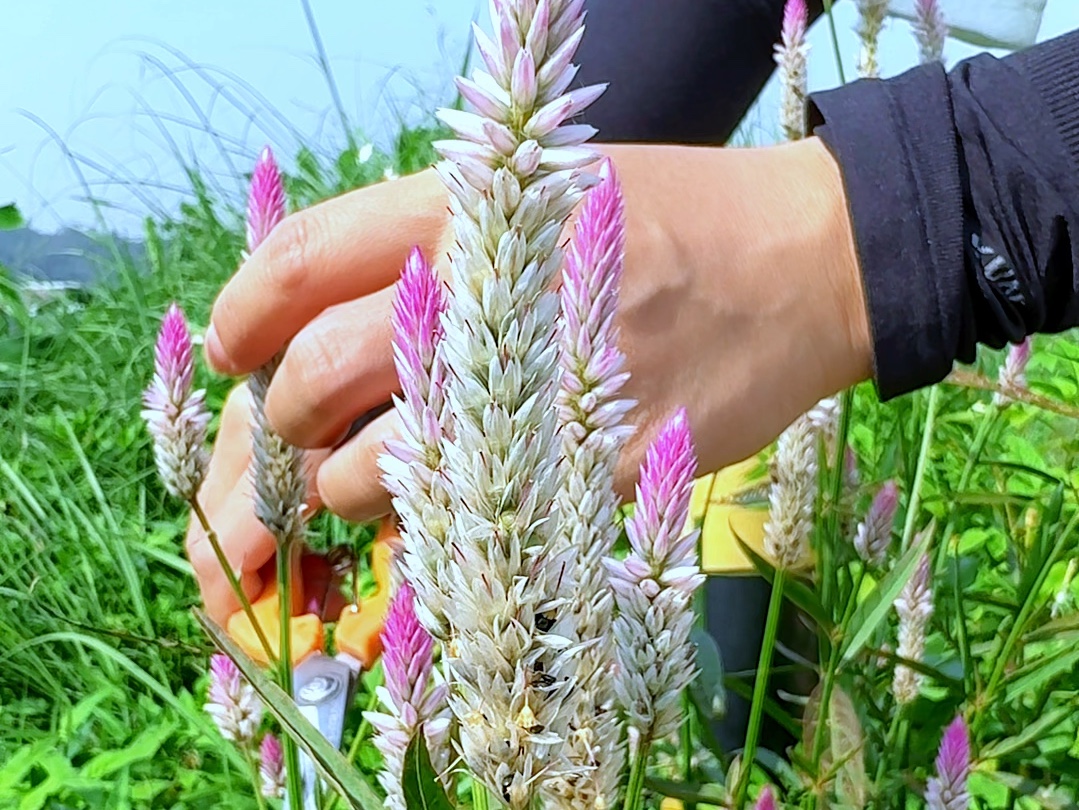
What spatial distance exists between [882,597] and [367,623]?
0.90ft

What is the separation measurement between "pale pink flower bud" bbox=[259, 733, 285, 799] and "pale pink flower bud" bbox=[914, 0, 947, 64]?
54 cm

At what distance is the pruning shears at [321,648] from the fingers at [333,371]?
126 millimetres

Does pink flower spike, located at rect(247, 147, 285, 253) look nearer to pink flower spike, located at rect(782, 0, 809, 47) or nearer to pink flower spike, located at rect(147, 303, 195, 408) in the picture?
pink flower spike, located at rect(147, 303, 195, 408)

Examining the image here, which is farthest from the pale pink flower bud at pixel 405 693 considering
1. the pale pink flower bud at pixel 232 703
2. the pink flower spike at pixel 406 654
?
the pale pink flower bud at pixel 232 703

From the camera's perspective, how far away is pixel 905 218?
48cm

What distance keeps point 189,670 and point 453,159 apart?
113cm

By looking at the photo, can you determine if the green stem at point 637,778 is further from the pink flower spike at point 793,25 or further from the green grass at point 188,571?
the pink flower spike at point 793,25

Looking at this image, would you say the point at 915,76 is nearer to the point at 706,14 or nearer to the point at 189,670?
the point at 706,14

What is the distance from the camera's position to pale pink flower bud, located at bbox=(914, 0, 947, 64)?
2.11 ft

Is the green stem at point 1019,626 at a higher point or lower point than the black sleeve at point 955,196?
lower

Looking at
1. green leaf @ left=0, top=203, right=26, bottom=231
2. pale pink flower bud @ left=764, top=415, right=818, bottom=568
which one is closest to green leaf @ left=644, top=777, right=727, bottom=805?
pale pink flower bud @ left=764, top=415, right=818, bottom=568

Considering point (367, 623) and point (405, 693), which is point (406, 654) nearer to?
point (405, 693)

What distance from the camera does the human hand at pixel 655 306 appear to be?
42 centimetres

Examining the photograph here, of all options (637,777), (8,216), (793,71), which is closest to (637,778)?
(637,777)
